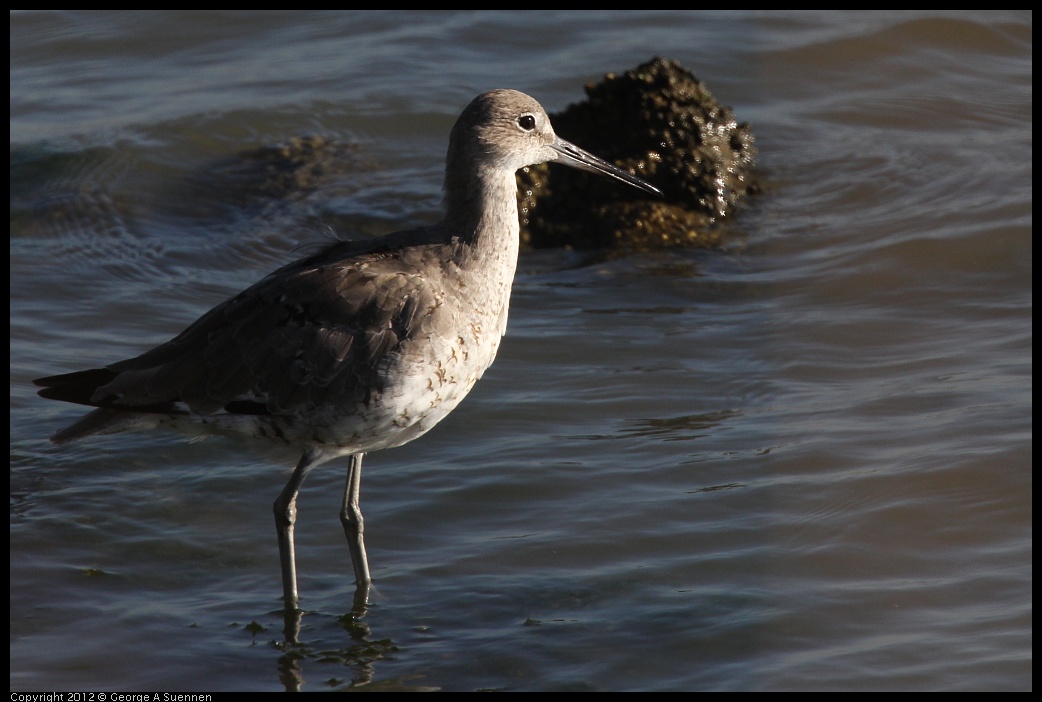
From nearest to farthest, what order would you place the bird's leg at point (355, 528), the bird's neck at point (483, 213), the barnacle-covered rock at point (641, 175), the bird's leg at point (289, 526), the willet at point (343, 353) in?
1. the willet at point (343, 353)
2. the bird's leg at point (289, 526)
3. the bird's neck at point (483, 213)
4. the bird's leg at point (355, 528)
5. the barnacle-covered rock at point (641, 175)

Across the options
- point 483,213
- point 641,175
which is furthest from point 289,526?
point 641,175

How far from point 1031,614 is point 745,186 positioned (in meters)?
5.62

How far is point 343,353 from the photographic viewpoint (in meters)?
5.78

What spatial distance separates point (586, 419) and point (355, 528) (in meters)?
1.85

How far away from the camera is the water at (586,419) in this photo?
5.77 metres

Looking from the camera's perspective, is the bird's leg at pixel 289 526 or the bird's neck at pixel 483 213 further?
the bird's neck at pixel 483 213

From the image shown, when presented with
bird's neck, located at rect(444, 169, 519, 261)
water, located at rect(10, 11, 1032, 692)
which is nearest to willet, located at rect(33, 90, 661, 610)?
bird's neck, located at rect(444, 169, 519, 261)

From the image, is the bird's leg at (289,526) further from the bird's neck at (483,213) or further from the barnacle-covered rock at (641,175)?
the barnacle-covered rock at (641,175)

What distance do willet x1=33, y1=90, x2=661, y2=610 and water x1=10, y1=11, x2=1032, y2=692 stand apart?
0.33 metres

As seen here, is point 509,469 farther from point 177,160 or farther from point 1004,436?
point 177,160

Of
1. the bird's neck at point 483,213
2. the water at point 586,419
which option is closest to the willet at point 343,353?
the bird's neck at point 483,213

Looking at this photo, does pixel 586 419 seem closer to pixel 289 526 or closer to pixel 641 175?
pixel 289 526

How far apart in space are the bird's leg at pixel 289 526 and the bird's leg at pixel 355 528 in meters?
0.28

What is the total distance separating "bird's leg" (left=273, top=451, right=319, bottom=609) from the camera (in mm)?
6059
